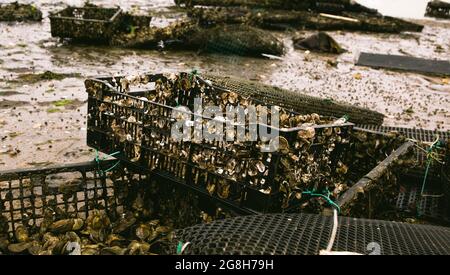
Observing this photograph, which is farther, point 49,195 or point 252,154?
point 49,195

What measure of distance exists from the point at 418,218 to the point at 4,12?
12458 mm

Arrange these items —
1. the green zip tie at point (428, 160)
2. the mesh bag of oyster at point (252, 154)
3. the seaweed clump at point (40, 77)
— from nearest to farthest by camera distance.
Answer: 1. the mesh bag of oyster at point (252, 154)
2. the green zip tie at point (428, 160)
3. the seaweed clump at point (40, 77)

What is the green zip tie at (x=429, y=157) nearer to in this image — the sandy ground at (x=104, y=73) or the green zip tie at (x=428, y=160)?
the green zip tie at (x=428, y=160)

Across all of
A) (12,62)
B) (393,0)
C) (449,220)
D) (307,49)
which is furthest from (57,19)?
(393,0)

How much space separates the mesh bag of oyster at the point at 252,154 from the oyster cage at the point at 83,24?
6801mm

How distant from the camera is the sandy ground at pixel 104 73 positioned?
509 cm

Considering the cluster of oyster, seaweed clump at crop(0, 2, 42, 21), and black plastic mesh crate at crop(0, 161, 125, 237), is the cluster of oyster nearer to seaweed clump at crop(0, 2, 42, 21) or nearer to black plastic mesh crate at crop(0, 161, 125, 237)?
black plastic mesh crate at crop(0, 161, 125, 237)

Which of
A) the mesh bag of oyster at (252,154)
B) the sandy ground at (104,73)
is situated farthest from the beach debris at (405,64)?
the mesh bag of oyster at (252,154)

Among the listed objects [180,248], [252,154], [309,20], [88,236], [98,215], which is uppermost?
[309,20]

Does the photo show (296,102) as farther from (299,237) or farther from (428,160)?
(299,237)

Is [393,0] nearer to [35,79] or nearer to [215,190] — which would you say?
[35,79]

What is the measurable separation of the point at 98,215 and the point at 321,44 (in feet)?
33.5

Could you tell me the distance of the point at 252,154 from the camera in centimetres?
285

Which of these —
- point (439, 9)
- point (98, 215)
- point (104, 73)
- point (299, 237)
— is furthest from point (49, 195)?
point (439, 9)
